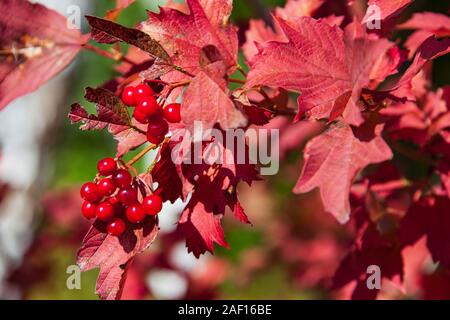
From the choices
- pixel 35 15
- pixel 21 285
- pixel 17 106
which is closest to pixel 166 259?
pixel 21 285

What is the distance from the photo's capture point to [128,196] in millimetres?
850

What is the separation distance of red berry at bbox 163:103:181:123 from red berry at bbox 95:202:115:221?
0.52 feet

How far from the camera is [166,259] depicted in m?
2.14

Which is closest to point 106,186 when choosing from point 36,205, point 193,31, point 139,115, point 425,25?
point 139,115

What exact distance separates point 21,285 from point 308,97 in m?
1.61

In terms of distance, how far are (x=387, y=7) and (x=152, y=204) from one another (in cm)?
45

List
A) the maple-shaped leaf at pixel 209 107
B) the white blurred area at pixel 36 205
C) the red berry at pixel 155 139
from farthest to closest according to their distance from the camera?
1. the white blurred area at pixel 36 205
2. the red berry at pixel 155 139
3. the maple-shaped leaf at pixel 209 107

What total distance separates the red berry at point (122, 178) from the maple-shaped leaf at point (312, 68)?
0.74 ft

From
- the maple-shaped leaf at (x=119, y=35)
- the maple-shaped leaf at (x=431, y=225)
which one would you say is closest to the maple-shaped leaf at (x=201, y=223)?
the maple-shaped leaf at (x=119, y=35)

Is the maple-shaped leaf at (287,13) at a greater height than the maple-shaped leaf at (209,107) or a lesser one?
lesser

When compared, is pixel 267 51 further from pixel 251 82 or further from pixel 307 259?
pixel 307 259

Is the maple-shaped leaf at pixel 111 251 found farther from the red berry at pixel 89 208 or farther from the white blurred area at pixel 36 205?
the white blurred area at pixel 36 205

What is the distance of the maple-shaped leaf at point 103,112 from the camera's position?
0.84 metres

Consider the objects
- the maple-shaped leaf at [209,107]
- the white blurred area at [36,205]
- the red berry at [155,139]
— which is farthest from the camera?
the white blurred area at [36,205]
